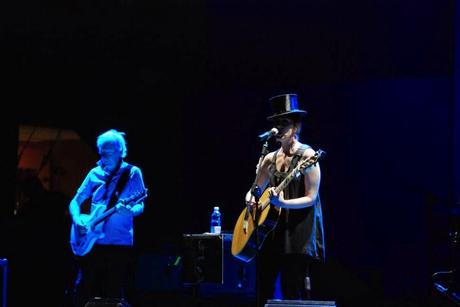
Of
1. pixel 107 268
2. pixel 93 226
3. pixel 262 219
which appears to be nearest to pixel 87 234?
pixel 93 226

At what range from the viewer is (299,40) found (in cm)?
856

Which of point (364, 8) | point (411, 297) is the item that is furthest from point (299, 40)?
point (411, 297)

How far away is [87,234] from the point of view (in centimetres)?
663

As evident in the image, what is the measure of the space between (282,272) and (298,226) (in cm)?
36

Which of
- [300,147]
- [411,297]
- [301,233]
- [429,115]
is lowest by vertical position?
[411,297]

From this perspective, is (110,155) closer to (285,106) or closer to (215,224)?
(215,224)

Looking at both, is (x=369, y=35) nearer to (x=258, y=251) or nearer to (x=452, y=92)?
(x=452, y=92)

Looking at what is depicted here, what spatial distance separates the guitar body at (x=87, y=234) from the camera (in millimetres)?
6555

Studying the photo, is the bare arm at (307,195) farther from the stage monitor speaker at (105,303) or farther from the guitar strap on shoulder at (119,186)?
the guitar strap on shoulder at (119,186)

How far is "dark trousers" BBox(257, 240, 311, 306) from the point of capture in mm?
5027

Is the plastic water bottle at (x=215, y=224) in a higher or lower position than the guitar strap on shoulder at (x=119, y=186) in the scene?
lower

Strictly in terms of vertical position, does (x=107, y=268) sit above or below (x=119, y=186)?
below

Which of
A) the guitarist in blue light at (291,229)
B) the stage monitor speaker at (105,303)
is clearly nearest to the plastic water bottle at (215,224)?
the stage monitor speaker at (105,303)

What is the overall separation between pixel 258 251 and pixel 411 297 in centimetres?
329
